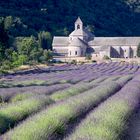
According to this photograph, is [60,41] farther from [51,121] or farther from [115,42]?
[51,121]

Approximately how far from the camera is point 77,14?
15212cm

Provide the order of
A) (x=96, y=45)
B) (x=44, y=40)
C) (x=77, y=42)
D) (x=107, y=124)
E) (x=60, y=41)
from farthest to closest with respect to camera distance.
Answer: (x=60, y=41) < (x=96, y=45) < (x=77, y=42) < (x=44, y=40) < (x=107, y=124)

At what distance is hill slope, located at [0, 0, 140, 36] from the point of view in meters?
132

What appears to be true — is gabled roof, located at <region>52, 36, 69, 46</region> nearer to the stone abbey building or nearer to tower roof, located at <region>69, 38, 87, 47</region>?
the stone abbey building

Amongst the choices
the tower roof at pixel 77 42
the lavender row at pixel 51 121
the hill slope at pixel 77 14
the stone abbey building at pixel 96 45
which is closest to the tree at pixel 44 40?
the stone abbey building at pixel 96 45

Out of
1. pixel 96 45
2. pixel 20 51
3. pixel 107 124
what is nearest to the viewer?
pixel 107 124

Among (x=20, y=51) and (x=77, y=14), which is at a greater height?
(x=77, y=14)

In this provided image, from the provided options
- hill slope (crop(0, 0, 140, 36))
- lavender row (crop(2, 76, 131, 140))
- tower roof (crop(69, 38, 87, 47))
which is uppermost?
hill slope (crop(0, 0, 140, 36))

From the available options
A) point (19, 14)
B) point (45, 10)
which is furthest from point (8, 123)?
point (45, 10)

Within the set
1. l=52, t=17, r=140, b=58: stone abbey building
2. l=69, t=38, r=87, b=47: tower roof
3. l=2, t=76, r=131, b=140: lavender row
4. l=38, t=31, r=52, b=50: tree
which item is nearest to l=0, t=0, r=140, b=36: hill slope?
l=52, t=17, r=140, b=58: stone abbey building

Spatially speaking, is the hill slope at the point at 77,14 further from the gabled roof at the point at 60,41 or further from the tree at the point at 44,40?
the tree at the point at 44,40

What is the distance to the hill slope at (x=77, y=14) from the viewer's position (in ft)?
433

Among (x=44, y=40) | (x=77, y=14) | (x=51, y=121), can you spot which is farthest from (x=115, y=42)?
(x=51, y=121)

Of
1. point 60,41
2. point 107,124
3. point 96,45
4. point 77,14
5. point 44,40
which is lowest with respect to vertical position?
point 107,124
